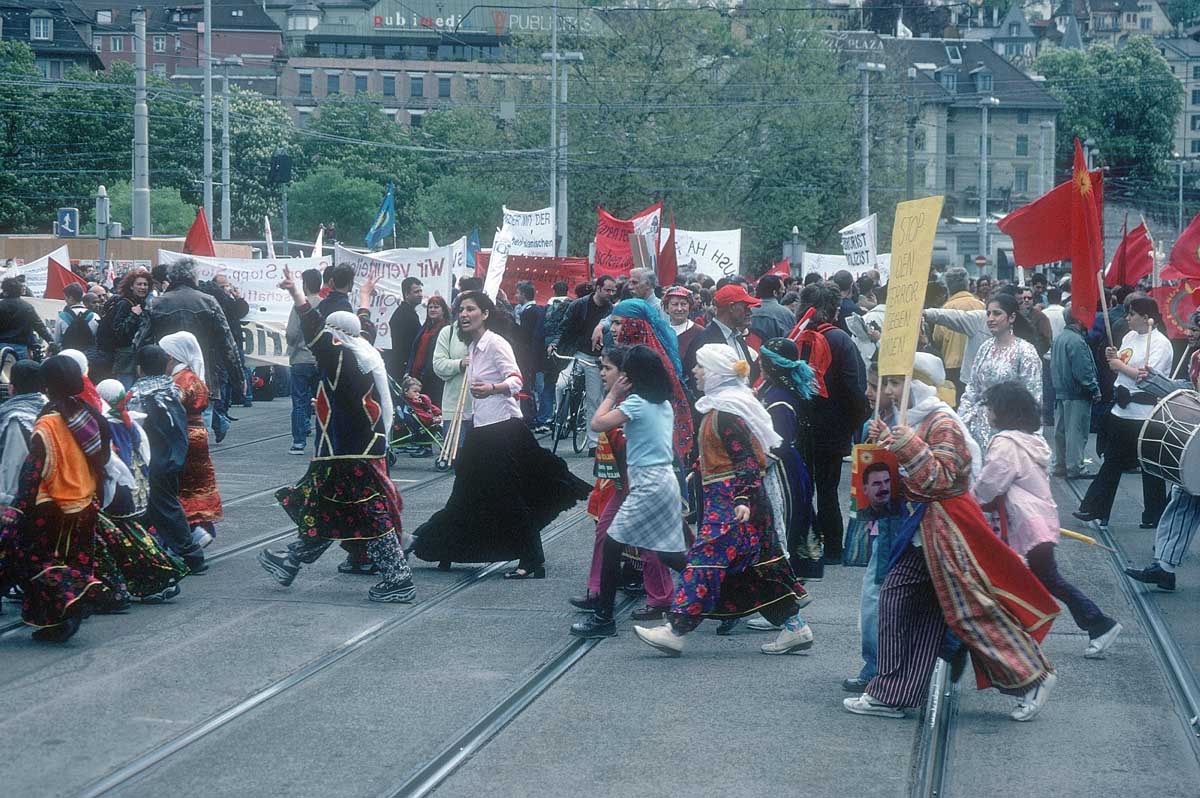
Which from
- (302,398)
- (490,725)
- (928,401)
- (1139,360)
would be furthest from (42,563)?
(302,398)

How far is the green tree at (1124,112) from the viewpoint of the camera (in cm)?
A: 10819

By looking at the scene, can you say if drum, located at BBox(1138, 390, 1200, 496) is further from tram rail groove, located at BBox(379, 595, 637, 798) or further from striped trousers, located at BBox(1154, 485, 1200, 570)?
tram rail groove, located at BBox(379, 595, 637, 798)

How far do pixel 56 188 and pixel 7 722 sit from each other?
7754 centimetres

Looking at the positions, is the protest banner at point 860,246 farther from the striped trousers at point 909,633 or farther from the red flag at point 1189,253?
the striped trousers at point 909,633

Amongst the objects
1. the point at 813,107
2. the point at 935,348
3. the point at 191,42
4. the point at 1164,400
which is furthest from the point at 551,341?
the point at 191,42

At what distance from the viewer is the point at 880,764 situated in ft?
20.8

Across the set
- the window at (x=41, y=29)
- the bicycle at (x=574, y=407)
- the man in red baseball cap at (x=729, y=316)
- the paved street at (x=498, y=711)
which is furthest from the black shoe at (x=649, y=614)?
the window at (x=41, y=29)

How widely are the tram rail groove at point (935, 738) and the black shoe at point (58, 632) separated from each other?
412cm

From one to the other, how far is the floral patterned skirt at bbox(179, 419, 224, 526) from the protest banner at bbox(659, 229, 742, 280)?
16754mm

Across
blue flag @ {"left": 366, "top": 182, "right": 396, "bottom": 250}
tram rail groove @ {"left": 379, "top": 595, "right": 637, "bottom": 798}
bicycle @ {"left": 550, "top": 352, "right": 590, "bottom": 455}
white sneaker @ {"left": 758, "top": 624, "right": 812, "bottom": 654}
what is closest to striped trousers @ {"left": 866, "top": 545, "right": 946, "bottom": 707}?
white sneaker @ {"left": 758, "top": 624, "right": 812, "bottom": 654}

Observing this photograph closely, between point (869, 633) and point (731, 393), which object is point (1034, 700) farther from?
point (731, 393)

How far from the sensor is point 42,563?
8.28m

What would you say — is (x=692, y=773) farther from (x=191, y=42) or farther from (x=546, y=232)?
(x=191, y=42)

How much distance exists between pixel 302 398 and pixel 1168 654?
34.2 ft
